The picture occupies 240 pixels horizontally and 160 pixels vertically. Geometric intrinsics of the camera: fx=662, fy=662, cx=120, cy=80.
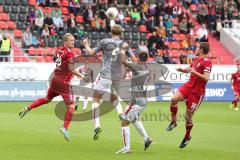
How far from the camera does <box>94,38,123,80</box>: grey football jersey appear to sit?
1509cm

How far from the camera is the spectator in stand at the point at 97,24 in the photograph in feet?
127

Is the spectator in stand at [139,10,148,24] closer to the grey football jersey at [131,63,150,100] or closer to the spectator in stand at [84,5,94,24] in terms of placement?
the spectator in stand at [84,5,94,24]

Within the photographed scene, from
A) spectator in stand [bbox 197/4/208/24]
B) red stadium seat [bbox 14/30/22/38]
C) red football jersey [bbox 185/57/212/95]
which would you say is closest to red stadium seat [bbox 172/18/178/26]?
spectator in stand [bbox 197/4/208/24]

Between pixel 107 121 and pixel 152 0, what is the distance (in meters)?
22.3

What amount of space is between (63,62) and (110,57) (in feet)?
4.52

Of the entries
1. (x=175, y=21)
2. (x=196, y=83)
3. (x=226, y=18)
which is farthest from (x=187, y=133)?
(x=226, y=18)

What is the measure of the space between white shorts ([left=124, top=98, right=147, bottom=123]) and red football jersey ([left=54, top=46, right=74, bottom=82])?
2.83 meters

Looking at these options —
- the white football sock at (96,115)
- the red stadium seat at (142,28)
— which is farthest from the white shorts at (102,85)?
the red stadium seat at (142,28)

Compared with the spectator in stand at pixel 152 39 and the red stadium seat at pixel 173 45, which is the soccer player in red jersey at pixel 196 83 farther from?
the red stadium seat at pixel 173 45

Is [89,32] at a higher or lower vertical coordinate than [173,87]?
higher

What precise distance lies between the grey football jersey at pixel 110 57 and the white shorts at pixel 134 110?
170cm

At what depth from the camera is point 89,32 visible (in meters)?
38.2

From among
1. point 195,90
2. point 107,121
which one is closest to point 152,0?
point 107,121

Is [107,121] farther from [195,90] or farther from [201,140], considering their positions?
[195,90]
